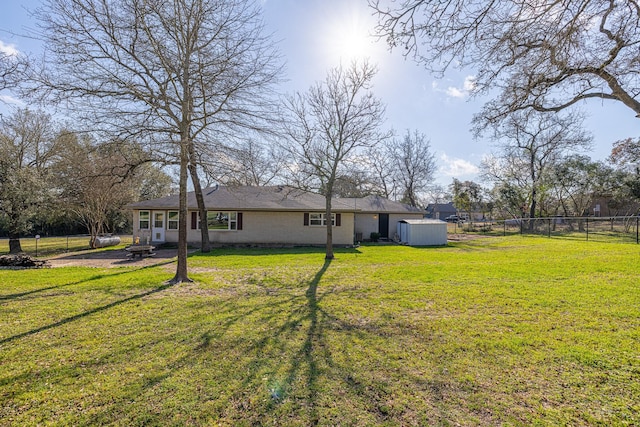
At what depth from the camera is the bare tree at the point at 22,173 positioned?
1420 cm

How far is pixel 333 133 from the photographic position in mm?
12961

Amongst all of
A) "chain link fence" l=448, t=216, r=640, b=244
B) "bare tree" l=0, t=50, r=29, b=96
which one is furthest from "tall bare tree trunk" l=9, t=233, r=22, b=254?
"chain link fence" l=448, t=216, r=640, b=244

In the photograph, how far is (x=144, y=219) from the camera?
667 inches

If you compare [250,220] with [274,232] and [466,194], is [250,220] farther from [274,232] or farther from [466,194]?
[466,194]

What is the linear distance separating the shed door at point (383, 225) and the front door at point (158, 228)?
47.6 ft

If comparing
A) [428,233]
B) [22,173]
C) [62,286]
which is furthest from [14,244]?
[428,233]

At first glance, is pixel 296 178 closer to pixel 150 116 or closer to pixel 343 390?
pixel 150 116

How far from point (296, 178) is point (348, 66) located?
516 centimetres

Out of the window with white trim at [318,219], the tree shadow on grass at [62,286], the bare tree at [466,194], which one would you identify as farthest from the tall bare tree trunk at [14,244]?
the bare tree at [466,194]

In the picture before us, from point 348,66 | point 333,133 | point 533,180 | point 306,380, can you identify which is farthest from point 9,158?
point 533,180

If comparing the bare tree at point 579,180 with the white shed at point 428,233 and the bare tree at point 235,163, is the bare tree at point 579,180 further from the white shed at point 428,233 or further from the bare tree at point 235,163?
the bare tree at point 235,163

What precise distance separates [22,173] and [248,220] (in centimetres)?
1088

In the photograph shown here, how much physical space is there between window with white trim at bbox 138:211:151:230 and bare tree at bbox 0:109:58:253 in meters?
4.28

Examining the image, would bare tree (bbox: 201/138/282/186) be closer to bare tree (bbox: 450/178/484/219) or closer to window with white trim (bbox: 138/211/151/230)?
window with white trim (bbox: 138/211/151/230)
